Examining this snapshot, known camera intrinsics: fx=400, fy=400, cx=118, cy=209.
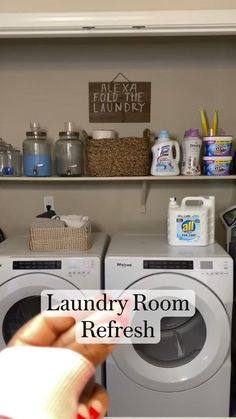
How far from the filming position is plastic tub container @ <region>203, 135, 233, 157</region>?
6.66 ft

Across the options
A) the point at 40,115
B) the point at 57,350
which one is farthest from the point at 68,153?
the point at 57,350

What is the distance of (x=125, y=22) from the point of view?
1755 millimetres

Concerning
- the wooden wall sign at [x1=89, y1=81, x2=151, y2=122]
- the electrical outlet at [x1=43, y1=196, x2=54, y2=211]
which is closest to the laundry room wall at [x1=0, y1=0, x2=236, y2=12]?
the wooden wall sign at [x1=89, y1=81, x2=151, y2=122]

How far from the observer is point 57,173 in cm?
219

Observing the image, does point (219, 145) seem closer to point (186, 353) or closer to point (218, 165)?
point (218, 165)

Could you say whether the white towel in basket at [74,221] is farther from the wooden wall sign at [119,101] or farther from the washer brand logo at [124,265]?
Answer: the wooden wall sign at [119,101]

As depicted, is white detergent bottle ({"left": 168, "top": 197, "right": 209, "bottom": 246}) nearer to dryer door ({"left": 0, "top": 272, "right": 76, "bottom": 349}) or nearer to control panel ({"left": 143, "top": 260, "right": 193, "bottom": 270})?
control panel ({"left": 143, "top": 260, "right": 193, "bottom": 270})

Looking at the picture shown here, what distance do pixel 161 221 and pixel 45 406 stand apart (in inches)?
84.4

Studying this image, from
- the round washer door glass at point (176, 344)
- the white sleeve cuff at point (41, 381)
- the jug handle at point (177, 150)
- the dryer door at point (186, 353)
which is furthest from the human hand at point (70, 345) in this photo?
the jug handle at point (177, 150)

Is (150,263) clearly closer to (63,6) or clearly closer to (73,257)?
(73,257)

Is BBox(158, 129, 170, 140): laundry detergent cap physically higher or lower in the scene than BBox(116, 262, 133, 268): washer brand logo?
higher

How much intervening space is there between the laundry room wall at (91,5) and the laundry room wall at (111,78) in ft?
1.01

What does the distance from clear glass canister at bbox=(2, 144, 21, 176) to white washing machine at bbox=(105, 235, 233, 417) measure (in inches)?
30.1

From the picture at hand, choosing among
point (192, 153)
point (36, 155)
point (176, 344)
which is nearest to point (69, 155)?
point (36, 155)
